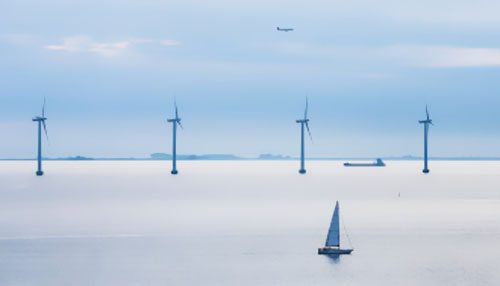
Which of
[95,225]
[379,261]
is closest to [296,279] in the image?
[379,261]

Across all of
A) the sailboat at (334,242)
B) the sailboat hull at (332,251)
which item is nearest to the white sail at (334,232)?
the sailboat at (334,242)

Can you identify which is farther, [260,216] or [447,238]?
[260,216]

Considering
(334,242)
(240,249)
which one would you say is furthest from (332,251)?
(240,249)

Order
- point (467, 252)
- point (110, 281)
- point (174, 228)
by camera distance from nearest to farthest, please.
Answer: point (110, 281), point (467, 252), point (174, 228)

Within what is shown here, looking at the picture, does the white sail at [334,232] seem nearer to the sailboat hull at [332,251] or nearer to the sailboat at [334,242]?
the sailboat at [334,242]

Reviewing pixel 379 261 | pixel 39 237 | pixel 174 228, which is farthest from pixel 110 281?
pixel 174 228

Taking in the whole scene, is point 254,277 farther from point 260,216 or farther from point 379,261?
point 260,216

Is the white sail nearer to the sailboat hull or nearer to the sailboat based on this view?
the sailboat

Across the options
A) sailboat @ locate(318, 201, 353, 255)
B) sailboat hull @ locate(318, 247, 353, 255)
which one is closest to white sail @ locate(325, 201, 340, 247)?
sailboat @ locate(318, 201, 353, 255)

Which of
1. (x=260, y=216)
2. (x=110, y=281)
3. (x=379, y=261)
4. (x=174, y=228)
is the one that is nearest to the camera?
(x=110, y=281)

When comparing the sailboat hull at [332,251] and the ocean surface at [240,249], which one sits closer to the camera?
the ocean surface at [240,249]
